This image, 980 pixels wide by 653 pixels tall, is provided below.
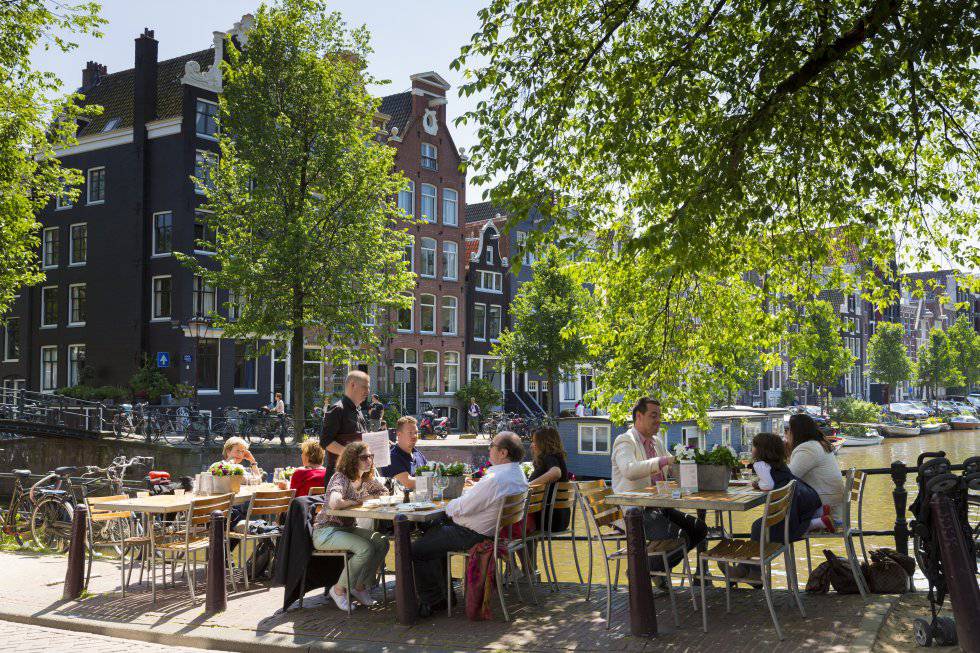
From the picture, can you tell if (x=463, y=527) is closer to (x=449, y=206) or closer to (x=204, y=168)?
(x=204, y=168)

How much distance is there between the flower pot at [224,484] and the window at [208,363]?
72.1ft

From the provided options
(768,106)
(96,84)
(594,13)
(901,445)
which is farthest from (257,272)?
(901,445)

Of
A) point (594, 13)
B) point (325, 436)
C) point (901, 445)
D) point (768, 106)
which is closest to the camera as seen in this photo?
point (325, 436)

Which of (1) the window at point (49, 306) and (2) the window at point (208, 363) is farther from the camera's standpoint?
(1) the window at point (49, 306)

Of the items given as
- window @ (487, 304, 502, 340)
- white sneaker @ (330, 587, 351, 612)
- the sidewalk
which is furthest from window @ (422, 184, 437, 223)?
white sneaker @ (330, 587, 351, 612)

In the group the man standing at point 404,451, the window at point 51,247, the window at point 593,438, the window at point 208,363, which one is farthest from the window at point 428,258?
the man standing at point 404,451

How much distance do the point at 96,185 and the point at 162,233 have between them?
395 cm

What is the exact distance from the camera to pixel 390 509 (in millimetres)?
7133

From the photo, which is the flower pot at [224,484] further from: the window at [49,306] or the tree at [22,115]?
the window at [49,306]

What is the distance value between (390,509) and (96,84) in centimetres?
3394

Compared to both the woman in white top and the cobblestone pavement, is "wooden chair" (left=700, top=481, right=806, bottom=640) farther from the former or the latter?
the cobblestone pavement

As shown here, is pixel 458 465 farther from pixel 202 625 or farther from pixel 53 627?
pixel 53 627

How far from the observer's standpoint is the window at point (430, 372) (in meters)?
37.8

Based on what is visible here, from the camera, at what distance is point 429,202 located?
1499 inches
